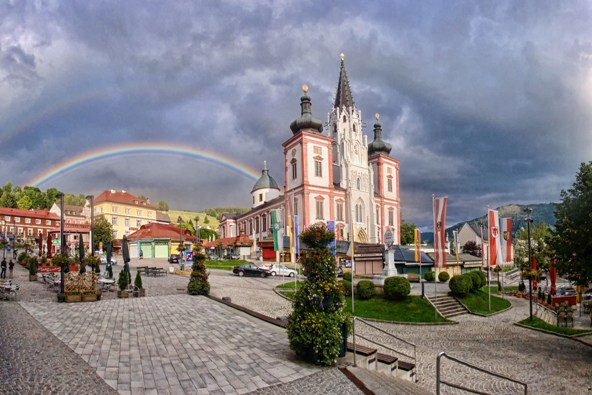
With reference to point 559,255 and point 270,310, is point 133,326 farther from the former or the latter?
point 559,255

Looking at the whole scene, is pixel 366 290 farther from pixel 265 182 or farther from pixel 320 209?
pixel 265 182

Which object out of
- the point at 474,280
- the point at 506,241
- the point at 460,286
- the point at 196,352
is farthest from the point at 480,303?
the point at 196,352

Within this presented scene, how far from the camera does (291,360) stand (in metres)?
9.80

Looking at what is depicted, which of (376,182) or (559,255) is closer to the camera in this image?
(559,255)

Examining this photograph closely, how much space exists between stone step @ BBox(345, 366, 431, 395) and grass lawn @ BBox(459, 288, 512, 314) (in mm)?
17461

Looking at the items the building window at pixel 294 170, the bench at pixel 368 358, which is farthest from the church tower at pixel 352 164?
the bench at pixel 368 358

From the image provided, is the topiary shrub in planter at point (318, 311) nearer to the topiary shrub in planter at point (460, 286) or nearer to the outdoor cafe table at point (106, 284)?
the outdoor cafe table at point (106, 284)

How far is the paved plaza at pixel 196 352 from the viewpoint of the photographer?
8.15 meters

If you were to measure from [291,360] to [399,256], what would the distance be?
33.9 metres

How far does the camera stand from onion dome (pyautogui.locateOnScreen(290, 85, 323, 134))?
219ft

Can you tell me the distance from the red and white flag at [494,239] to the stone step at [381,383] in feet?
63.2

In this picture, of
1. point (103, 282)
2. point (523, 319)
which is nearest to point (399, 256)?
point (523, 319)

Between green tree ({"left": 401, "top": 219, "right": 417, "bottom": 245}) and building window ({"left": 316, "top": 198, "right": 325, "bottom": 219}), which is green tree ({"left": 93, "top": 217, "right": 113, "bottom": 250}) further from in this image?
green tree ({"left": 401, "top": 219, "right": 417, "bottom": 245})

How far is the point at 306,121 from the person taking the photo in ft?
219
